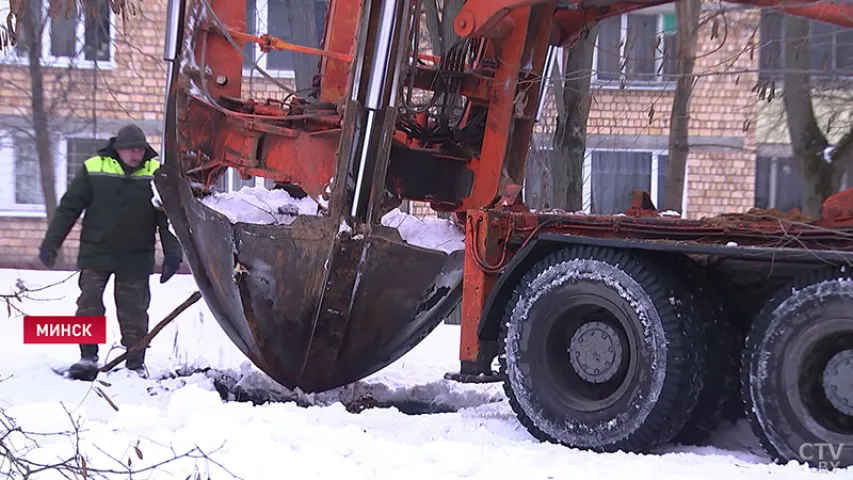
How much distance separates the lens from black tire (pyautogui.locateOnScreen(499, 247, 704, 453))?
4957 mm

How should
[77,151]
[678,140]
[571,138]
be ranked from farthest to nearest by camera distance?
[77,151], [678,140], [571,138]

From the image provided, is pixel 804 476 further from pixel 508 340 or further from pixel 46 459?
pixel 46 459

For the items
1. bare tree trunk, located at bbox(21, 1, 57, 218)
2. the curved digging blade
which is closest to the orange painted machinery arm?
the curved digging blade

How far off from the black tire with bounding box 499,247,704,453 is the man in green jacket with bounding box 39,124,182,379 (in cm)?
345

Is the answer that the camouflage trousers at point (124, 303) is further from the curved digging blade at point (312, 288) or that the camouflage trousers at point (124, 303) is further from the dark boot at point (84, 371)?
the curved digging blade at point (312, 288)

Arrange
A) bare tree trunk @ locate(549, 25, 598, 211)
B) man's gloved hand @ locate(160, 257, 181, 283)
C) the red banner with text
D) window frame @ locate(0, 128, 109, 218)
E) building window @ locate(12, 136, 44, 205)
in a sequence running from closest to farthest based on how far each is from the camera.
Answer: the red banner with text → man's gloved hand @ locate(160, 257, 181, 283) → bare tree trunk @ locate(549, 25, 598, 211) → window frame @ locate(0, 128, 109, 218) → building window @ locate(12, 136, 44, 205)

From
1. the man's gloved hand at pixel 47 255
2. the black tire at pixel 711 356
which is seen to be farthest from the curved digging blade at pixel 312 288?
the black tire at pixel 711 356

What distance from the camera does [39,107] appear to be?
15.3 m

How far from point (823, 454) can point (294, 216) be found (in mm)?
3661

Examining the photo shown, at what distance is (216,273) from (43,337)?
1.98 meters

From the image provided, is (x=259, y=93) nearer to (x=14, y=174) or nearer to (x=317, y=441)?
(x=14, y=174)

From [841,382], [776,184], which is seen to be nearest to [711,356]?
[841,382]

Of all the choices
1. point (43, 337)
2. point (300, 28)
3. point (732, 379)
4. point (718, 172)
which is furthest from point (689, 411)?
point (718, 172)

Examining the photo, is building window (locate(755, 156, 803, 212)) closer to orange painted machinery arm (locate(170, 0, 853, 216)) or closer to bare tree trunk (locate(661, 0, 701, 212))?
bare tree trunk (locate(661, 0, 701, 212))
